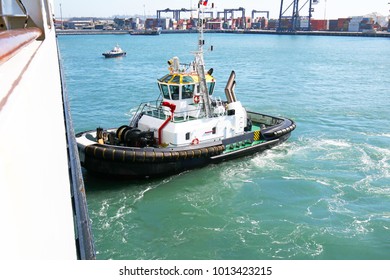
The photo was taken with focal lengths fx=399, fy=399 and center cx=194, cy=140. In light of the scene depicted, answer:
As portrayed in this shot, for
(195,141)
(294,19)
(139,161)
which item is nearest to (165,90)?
(195,141)

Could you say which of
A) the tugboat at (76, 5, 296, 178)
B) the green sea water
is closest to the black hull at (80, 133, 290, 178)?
the tugboat at (76, 5, 296, 178)

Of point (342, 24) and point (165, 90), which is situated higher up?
point (342, 24)

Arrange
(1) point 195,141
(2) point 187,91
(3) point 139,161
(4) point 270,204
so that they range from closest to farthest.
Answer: (4) point 270,204 < (3) point 139,161 < (1) point 195,141 < (2) point 187,91

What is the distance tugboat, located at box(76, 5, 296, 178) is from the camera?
39.2 feet

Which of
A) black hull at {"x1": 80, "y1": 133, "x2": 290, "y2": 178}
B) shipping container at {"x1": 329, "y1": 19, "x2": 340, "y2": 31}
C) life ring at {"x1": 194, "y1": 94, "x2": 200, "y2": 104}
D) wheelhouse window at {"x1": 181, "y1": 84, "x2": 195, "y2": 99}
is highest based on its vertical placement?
shipping container at {"x1": 329, "y1": 19, "x2": 340, "y2": 31}

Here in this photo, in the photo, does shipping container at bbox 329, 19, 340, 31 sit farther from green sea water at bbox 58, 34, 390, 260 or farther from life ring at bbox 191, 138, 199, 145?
life ring at bbox 191, 138, 199, 145

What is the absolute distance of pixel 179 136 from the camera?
1289cm

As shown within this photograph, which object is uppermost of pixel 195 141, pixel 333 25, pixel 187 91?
pixel 333 25

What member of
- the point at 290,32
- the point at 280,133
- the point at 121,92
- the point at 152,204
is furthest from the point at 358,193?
the point at 290,32

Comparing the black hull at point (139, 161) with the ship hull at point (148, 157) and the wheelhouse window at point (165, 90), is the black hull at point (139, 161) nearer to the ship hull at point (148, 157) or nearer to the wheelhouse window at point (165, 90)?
the ship hull at point (148, 157)

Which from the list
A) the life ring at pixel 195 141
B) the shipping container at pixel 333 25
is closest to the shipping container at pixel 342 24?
the shipping container at pixel 333 25

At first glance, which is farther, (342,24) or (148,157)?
(342,24)

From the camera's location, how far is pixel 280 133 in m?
15.4

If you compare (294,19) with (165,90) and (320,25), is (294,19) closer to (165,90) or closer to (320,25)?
(320,25)
